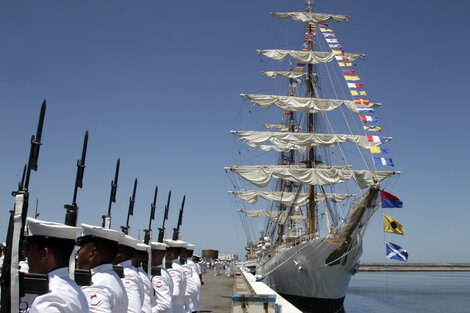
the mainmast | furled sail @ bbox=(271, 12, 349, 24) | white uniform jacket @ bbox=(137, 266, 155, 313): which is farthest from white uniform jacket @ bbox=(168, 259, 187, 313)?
furled sail @ bbox=(271, 12, 349, 24)

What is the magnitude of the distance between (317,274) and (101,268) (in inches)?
913

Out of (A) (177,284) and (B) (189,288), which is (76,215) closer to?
(A) (177,284)

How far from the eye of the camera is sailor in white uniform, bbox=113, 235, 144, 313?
5323 mm

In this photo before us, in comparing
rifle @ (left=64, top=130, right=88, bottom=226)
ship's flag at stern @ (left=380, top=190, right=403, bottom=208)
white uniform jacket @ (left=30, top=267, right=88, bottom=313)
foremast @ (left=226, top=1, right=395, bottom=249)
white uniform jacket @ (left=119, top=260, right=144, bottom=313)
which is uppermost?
foremast @ (left=226, top=1, right=395, bottom=249)

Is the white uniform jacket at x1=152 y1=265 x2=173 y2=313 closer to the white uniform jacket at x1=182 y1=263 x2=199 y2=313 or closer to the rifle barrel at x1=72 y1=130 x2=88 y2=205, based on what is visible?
the white uniform jacket at x1=182 y1=263 x2=199 y2=313

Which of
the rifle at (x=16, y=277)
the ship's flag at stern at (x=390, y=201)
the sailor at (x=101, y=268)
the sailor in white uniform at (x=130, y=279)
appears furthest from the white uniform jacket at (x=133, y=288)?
the ship's flag at stern at (x=390, y=201)

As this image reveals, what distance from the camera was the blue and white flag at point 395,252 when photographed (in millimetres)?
21125

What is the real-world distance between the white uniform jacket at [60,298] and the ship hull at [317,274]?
76.7ft

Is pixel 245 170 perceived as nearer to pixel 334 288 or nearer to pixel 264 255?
pixel 264 255

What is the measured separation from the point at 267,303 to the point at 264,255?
34602mm

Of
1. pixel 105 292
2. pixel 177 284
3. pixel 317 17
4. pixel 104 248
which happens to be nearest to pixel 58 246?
pixel 105 292

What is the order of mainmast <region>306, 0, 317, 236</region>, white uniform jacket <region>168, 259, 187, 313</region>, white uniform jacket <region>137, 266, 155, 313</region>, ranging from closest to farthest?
white uniform jacket <region>137, 266, 155, 313</region>
white uniform jacket <region>168, 259, 187, 313</region>
mainmast <region>306, 0, 317, 236</region>

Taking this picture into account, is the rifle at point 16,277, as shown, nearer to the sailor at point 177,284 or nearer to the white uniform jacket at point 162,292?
the white uniform jacket at point 162,292

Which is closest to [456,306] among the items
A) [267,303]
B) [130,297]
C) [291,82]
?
[291,82]
